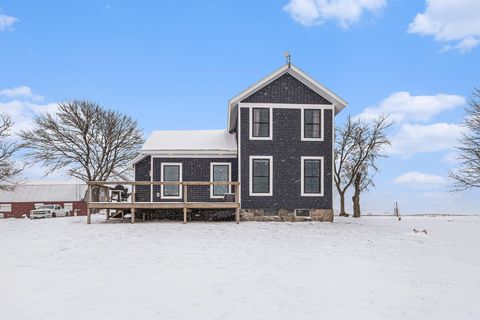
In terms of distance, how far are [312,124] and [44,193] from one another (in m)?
43.5

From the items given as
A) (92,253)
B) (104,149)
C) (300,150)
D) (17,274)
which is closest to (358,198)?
(300,150)

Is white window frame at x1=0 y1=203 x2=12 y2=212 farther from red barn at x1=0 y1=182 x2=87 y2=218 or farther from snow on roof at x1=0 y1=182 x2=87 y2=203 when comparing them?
snow on roof at x1=0 y1=182 x2=87 y2=203

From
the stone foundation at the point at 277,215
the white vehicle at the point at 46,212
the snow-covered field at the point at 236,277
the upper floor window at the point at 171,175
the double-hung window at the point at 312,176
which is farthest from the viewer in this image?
the white vehicle at the point at 46,212

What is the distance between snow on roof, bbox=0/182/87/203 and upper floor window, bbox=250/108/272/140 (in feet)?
126

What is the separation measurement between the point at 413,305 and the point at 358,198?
2811 centimetres

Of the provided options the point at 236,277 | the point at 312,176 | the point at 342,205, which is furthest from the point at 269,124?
the point at 342,205

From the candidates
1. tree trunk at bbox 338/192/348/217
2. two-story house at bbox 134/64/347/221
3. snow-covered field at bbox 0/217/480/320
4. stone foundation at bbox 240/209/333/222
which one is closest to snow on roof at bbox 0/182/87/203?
tree trunk at bbox 338/192/348/217

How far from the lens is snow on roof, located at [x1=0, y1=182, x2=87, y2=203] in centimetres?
5362

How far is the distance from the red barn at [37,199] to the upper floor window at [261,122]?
3652cm

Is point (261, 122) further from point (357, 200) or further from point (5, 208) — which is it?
point (5, 208)

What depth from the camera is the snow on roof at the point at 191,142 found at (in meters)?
22.5

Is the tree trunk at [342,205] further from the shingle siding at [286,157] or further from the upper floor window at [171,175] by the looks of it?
the upper floor window at [171,175]

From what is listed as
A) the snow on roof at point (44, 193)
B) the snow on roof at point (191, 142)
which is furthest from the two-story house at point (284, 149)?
the snow on roof at point (44, 193)

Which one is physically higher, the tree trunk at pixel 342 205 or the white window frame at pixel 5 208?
the tree trunk at pixel 342 205
